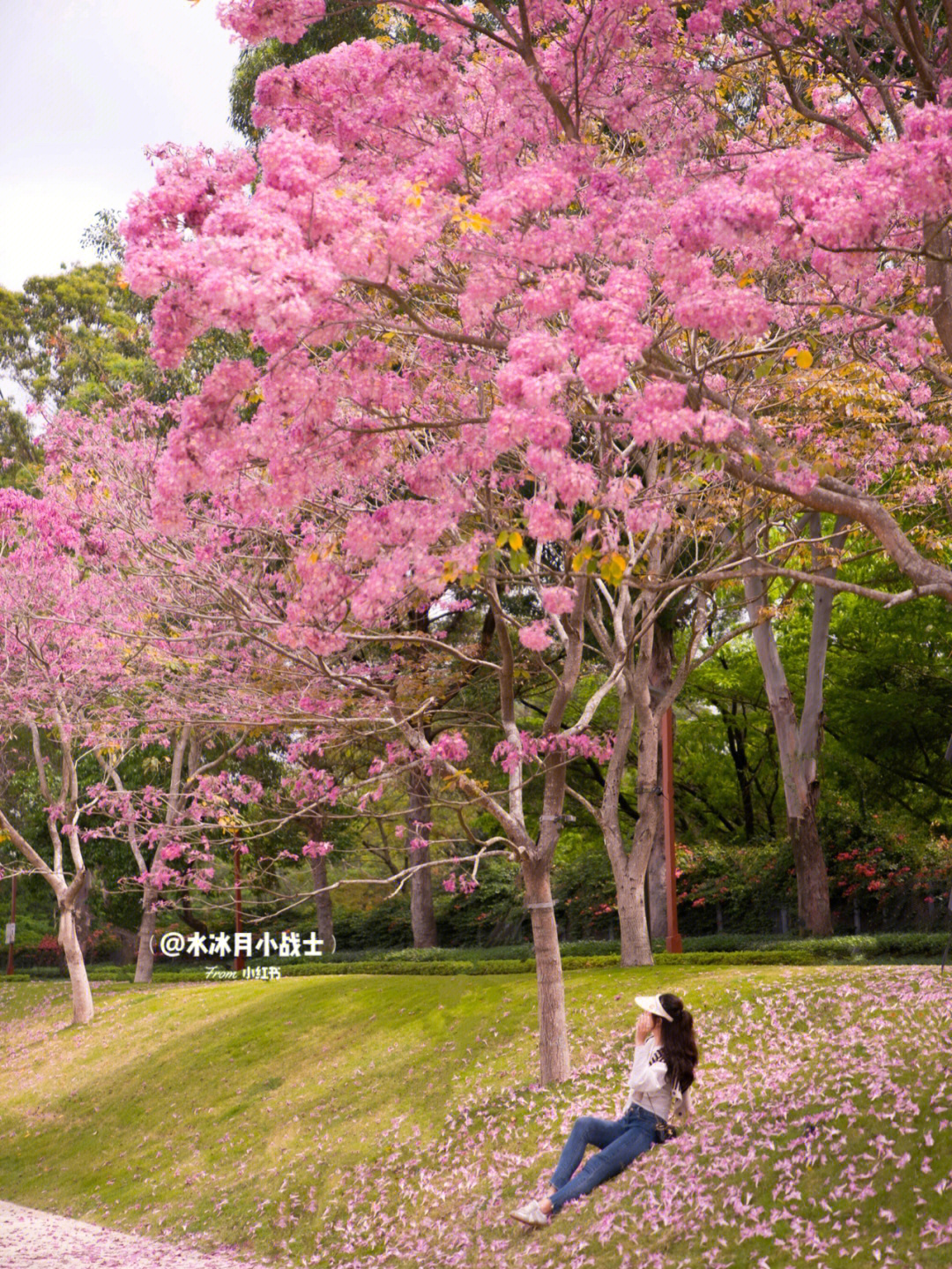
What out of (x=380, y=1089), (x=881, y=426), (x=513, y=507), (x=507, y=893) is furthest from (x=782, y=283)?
(x=507, y=893)

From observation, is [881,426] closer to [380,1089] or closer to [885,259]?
[885,259]

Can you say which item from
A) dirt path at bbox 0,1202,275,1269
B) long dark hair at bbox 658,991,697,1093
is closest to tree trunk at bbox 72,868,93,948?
dirt path at bbox 0,1202,275,1269

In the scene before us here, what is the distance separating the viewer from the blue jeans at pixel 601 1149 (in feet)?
23.6

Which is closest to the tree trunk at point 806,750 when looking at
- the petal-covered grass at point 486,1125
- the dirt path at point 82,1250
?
the petal-covered grass at point 486,1125

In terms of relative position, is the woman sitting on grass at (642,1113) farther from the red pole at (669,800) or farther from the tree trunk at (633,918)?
the red pole at (669,800)

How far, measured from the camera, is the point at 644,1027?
7.33m

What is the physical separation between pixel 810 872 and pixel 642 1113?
34.2 ft

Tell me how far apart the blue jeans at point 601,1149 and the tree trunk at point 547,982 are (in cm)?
258

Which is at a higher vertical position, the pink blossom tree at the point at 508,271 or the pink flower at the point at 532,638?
the pink blossom tree at the point at 508,271

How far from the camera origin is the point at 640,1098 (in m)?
7.31

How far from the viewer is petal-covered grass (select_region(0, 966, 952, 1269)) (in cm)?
662

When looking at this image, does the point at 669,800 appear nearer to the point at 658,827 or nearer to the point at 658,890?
the point at 658,827

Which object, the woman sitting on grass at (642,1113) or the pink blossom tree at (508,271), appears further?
the woman sitting on grass at (642,1113)

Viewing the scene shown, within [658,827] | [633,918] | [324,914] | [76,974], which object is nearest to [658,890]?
[658,827]
